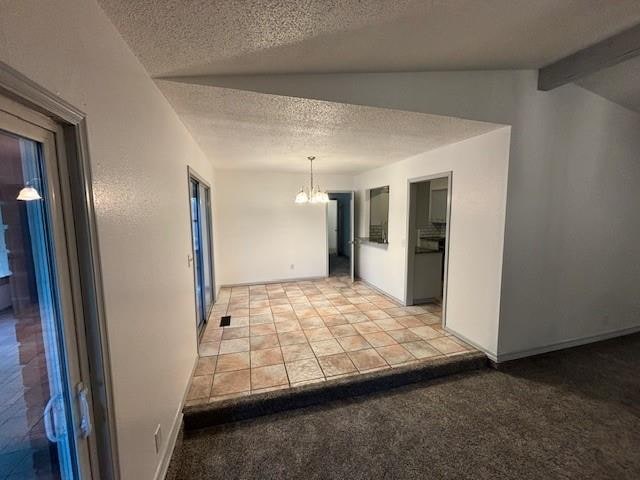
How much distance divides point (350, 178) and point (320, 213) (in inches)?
41.6

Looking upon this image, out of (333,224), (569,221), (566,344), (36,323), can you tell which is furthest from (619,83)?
(333,224)

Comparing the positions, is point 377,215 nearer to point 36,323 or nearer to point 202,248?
point 202,248

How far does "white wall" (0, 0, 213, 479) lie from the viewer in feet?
2.84

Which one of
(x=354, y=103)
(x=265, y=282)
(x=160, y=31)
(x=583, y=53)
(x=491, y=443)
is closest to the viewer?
(x=160, y=31)

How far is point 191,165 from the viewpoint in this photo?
9.73ft

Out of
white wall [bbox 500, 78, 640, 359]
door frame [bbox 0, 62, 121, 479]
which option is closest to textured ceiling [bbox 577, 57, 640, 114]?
white wall [bbox 500, 78, 640, 359]

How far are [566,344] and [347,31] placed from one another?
400 cm

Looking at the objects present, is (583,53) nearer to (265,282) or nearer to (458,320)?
(458,320)

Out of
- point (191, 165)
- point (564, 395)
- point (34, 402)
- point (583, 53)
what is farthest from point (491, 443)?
point (191, 165)

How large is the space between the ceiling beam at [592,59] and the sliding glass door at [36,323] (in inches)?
139

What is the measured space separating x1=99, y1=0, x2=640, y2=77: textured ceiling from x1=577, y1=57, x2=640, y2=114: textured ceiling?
0.73 metres

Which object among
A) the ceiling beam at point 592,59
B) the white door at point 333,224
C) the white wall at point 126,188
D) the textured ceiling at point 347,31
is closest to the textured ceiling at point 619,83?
the ceiling beam at point 592,59

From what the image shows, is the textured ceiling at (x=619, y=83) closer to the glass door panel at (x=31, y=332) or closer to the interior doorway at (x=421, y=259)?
the interior doorway at (x=421, y=259)

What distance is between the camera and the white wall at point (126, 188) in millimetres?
864
